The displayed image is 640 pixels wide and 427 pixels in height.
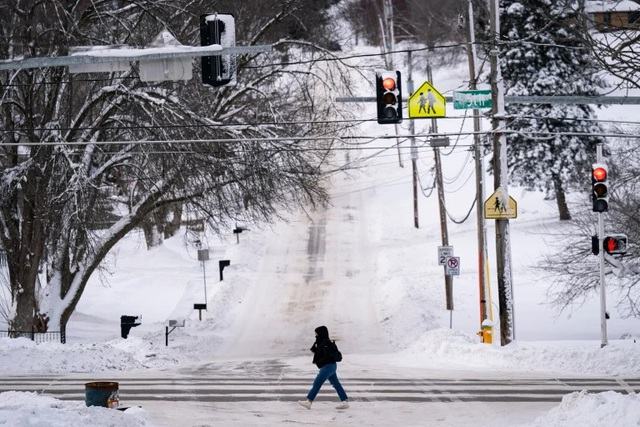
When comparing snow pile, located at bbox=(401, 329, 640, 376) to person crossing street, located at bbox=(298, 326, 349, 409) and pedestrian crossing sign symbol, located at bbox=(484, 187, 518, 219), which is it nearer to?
pedestrian crossing sign symbol, located at bbox=(484, 187, 518, 219)

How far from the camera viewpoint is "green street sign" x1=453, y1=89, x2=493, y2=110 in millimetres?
24156

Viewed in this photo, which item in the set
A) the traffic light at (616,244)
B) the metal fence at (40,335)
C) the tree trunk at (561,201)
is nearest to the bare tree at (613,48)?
the traffic light at (616,244)

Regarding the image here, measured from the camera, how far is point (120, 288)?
4484cm

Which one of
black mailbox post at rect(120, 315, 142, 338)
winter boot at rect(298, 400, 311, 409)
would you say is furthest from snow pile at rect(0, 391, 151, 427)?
black mailbox post at rect(120, 315, 142, 338)

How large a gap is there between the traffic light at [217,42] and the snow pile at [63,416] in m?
4.50

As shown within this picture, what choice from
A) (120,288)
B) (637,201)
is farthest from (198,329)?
(637,201)

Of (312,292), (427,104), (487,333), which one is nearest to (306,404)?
(427,104)

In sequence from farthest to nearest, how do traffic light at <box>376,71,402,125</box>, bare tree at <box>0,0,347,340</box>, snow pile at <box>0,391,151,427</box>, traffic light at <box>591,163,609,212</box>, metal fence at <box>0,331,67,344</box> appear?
metal fence at <box>0,331,67,344</box>, bare tree at <box>0,0,347,340</box>, traffic light at <box>591,163,609,212</box>, traffic light at <box>376,71,402,125</box>, snow pile at <box>0,391,151,427</box>

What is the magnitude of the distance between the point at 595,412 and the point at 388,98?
23.3 ft

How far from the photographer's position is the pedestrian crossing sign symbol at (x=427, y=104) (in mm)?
22531

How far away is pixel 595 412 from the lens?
1366 cm

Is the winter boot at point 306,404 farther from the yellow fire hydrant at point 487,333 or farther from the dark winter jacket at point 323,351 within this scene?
the yellow fire hydrant at point 487,333

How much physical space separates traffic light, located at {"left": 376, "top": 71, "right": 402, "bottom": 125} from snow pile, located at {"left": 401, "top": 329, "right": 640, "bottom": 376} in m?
7.09

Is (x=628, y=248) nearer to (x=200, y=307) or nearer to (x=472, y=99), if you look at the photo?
(x=472, y=99)
